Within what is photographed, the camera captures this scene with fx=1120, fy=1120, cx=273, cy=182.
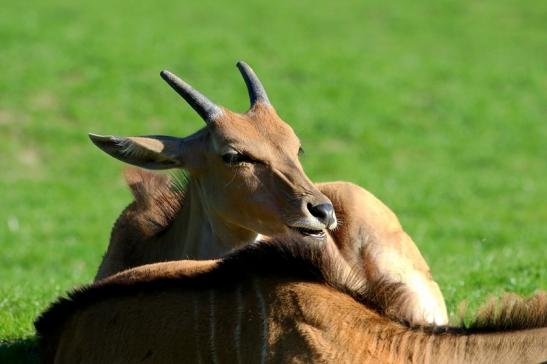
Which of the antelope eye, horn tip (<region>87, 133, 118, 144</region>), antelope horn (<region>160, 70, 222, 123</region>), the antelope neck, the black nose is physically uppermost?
antelope horn (<region>160, 70, 222, 123</region>)

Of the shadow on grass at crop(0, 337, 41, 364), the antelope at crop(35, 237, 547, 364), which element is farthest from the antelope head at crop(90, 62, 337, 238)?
the antelope at crop(35, 237, 547, 364)

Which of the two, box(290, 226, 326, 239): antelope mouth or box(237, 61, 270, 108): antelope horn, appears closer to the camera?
box(290, 226, 326, 239): antelope mouth

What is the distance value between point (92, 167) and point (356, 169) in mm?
A: 4636

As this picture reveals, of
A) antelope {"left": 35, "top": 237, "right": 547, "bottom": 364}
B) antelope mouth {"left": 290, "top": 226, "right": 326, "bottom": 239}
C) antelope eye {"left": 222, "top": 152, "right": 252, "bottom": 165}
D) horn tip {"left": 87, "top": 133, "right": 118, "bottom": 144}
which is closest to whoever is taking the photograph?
antelope {"left": 35, "top": 237, "right": 547, "bottom": 364}

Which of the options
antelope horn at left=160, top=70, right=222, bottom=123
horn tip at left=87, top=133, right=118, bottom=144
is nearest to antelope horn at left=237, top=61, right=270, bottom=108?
antelope horn at left=160, top=70, right=222, bottom=123

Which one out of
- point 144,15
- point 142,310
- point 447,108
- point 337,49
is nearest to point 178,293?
point 142,310

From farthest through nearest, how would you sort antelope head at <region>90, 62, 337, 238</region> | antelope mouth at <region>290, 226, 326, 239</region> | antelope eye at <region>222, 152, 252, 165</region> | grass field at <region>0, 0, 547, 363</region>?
1. grass field at <region>0, 0, 547, 363</region>
2. antelope eye at <region>222, 152, 252, 165</region>
3. antelope head at <region>90, 62, 337, 238</region>
4. antelope mouth at <region>290, 226, 326, 239</region>

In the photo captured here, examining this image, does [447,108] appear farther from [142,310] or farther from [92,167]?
[142,310]

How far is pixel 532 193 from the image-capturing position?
1878cm

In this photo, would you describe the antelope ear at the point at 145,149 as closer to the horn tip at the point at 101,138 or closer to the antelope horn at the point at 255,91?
the horn tip at the point at 101,138

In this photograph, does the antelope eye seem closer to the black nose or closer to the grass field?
the black nose

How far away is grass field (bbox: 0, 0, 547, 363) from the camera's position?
55.7 feet

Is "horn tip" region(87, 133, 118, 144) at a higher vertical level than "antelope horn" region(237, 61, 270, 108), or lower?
lower

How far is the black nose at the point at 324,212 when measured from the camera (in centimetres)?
678
